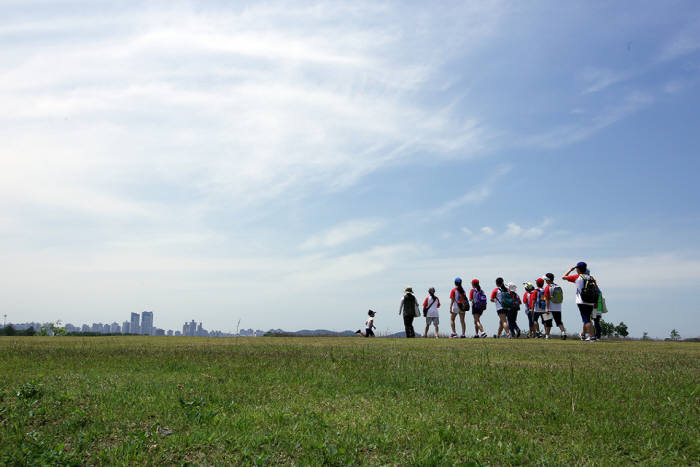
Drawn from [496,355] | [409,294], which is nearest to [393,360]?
[496,355]

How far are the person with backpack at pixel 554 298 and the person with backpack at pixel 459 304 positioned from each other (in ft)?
11.4

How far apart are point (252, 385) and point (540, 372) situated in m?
5.55

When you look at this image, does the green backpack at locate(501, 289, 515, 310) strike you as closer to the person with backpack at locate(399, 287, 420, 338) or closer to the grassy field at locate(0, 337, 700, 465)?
the person with backpack at locate(399, 287, 420, 338)

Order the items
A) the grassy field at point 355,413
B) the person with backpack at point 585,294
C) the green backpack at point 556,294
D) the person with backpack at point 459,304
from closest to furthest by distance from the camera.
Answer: the grassy field at point 355,413, the person with backpack at point 585,294, the green backpack at point 556,294, the person with backpack at point 459,304

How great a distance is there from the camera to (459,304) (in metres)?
22.3

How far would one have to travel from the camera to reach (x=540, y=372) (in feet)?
31.5

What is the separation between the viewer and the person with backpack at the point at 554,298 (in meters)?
20.5

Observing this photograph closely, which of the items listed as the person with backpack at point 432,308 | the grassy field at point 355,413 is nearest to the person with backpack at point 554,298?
the person with backpack at point 432,308

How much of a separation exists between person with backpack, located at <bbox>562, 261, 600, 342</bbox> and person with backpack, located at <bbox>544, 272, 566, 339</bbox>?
58.5 inches

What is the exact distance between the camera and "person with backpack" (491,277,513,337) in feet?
72.1

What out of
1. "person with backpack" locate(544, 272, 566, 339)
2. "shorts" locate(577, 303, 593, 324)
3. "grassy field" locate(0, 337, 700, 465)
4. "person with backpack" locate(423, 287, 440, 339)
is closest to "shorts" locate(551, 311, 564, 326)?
"person with backpack" locate(544, 272, 566, 339)

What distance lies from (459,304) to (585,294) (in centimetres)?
577

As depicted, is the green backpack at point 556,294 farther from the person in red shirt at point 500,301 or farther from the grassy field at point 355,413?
the grassy field at point 355,413

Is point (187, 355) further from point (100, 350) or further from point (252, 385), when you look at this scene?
point (252, 385)
